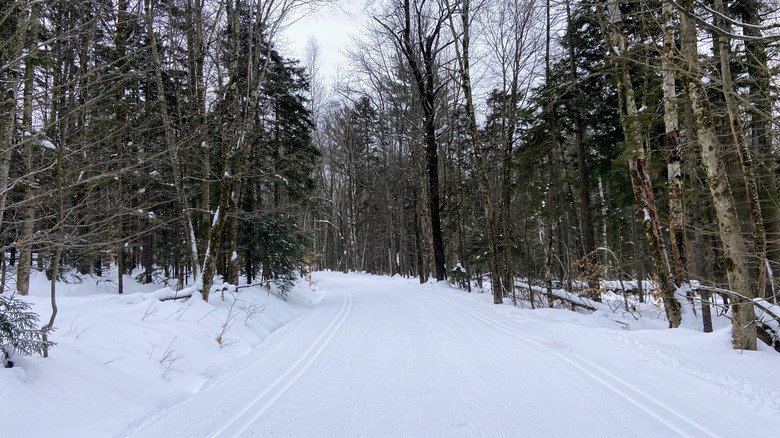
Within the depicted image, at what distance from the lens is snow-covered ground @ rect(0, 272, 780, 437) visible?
334 cm

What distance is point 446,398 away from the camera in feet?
13.0

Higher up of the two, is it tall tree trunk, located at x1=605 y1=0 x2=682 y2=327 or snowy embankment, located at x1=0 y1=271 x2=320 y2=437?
tall tree trunk, located at x1=605 y1=0 x2=682 y2=327

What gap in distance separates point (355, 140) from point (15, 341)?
29.4 m

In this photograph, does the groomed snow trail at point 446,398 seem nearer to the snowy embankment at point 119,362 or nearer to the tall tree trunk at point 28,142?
the snowy embankment at point 119,362

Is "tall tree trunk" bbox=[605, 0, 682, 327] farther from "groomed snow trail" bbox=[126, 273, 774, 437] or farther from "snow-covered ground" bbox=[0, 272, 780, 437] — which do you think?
"groomed snow trail" bbox=[126, 273, 774, 437]

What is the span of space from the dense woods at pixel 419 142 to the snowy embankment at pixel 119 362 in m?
0.75

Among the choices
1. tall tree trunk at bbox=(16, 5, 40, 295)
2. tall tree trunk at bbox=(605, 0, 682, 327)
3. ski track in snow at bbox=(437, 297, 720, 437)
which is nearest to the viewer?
ski track in snow at bbox=(437, 297, 720, 437)

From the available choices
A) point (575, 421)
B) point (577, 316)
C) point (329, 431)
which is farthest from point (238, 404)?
point (577, 316)

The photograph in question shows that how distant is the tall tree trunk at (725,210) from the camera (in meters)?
4.79

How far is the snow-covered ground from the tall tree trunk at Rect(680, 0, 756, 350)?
0.36 m

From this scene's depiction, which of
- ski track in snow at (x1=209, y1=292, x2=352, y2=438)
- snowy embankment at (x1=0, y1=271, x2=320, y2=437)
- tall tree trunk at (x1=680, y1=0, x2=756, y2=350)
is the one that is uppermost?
tall tree trunk at (x1=680, y1=0, x2=756, y2=350)

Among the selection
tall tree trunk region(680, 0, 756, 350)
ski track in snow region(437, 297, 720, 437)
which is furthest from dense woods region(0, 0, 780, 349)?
ski track in snow region(437, 297, 720, 437)

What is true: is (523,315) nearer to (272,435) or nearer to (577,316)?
(577,316)

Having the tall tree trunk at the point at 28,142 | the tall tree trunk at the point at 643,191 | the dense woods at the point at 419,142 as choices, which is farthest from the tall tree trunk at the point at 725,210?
the tall tree trunk at the point at 28,142
